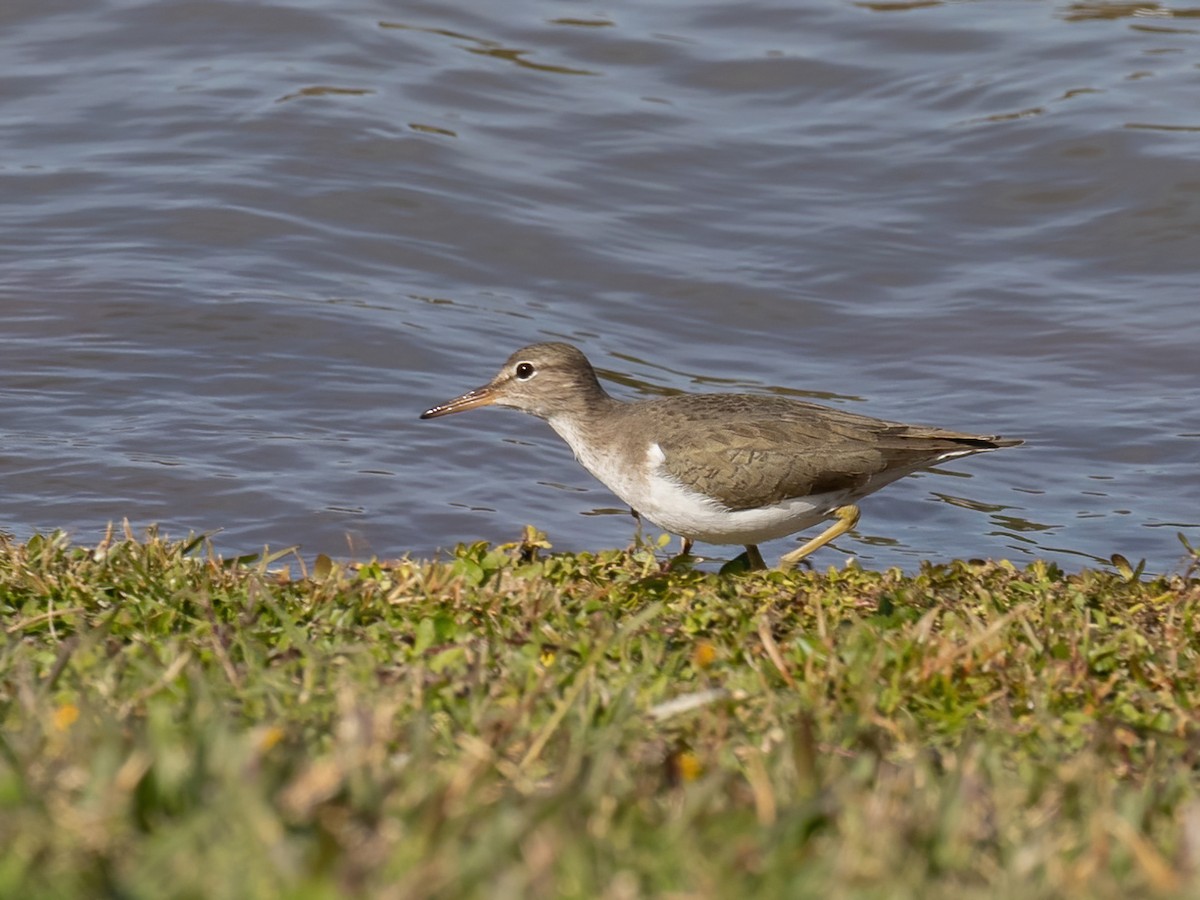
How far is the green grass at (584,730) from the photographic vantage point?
9.50 ft

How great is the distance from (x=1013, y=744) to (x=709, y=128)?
10967 mm

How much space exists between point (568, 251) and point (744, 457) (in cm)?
590

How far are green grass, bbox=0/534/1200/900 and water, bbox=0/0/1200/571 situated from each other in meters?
3.12

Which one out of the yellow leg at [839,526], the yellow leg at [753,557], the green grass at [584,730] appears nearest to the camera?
the green grass at [584,730]

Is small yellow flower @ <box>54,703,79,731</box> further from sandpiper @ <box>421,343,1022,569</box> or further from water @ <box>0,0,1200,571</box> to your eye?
water @ <box>0,0,1200,571</box>

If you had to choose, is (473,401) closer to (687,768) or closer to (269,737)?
(687,768)

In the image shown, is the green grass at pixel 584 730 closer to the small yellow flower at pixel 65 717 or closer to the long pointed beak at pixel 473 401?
the small yellow flower at pixel 65 717

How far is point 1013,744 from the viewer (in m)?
4.29

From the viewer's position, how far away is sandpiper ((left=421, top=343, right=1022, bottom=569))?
282 inches

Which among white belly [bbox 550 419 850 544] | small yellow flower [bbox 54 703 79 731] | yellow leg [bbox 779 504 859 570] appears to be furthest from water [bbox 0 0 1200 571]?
small yellow flower [bbox 54 703 79 731]

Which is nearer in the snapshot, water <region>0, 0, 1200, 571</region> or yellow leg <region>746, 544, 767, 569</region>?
yellow leg <region>746, 544, 767, 569</region>

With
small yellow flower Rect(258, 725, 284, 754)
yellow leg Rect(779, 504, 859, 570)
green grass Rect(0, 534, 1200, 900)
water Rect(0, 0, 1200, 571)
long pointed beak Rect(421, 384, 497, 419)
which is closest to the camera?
green grass Rect(0, 534, 1200, 900)

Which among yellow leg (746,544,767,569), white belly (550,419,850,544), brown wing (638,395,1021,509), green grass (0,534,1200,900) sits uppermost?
green grass (0,534,1200,900)

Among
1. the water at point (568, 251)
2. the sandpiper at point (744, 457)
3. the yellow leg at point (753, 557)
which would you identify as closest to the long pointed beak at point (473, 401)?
the sandpiper at point (744, 457)
